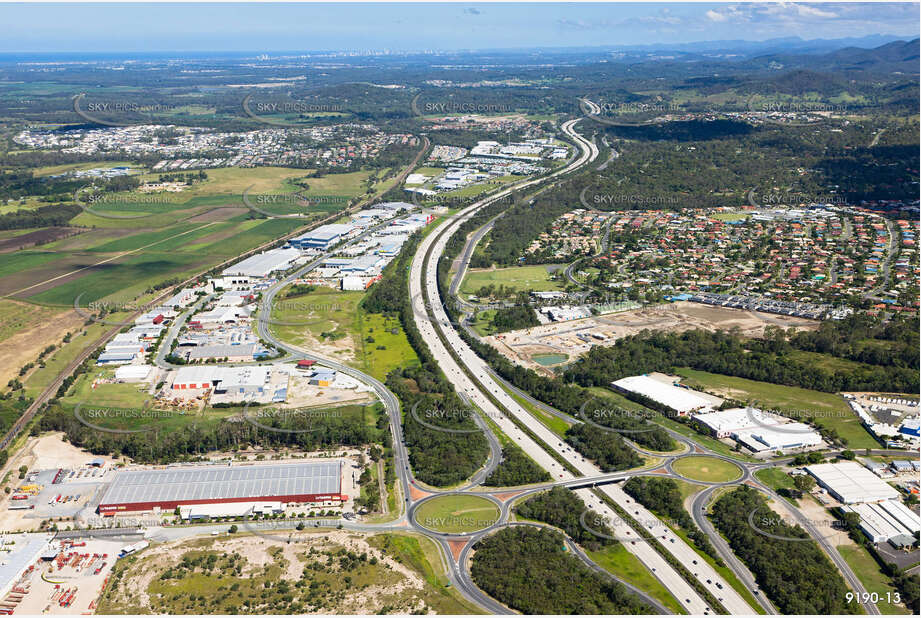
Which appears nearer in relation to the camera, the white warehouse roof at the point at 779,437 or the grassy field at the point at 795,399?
the white warehouse roof at the point at 779,437

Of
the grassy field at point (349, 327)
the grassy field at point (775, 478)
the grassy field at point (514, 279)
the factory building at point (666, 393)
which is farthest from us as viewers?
the grassy field at point (514, 279)

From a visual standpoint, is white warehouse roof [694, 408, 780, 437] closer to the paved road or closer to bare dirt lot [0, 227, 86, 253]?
the paved road

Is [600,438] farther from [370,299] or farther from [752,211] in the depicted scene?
[752,211]

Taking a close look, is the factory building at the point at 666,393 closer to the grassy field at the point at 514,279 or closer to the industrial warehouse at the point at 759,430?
the industrial warehouse at the point at 759,430

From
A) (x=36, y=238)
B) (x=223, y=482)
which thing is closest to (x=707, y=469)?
(x=223, y=482)

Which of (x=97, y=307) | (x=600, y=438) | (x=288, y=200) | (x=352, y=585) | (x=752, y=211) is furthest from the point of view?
(x=288, y=200)

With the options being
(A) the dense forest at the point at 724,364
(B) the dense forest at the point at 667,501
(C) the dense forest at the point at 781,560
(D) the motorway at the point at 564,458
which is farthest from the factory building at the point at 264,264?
(C) the dense forest at the point at 781,560

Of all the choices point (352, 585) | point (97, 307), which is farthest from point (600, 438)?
point (97, 307)
